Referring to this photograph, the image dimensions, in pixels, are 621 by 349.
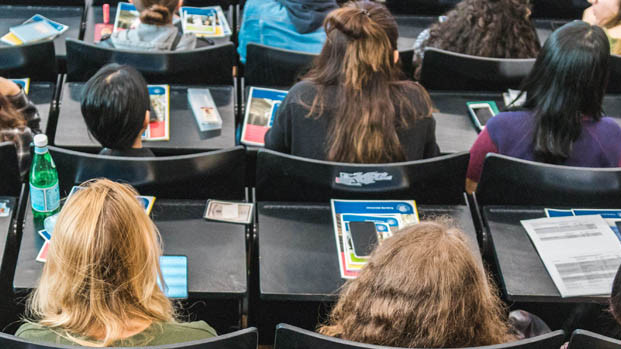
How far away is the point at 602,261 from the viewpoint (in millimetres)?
2320

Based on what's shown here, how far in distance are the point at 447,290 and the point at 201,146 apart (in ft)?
4.77

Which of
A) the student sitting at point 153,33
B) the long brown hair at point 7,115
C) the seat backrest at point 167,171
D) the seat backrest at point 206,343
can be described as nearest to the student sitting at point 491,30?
the student sitting at point 153,33

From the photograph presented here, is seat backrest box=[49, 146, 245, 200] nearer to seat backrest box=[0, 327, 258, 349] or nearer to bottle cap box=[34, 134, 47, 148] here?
bottle cap box=[34, 134, 47, 148]

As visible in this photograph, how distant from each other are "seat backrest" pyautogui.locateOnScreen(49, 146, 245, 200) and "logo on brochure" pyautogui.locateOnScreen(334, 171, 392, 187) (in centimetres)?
34

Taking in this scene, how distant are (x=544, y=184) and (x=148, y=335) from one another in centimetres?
148

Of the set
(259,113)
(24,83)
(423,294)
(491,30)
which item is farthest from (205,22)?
(423,294)

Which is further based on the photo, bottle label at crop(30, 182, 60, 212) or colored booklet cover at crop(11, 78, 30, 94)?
colored booklet cover at crop(11, 78, 30, 94)

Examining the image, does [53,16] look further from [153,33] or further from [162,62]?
[162,62]

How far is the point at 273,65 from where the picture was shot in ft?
10.6

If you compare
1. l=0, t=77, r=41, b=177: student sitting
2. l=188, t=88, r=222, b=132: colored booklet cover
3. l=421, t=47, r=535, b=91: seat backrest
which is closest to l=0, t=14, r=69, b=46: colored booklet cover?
l=0, t=77, r=41, b=177: student sitting

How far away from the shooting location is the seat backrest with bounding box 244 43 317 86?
3170mm

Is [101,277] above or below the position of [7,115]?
above

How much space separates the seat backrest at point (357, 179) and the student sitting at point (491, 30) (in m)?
1.08

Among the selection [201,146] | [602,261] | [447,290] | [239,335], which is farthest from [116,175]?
[602,261]
